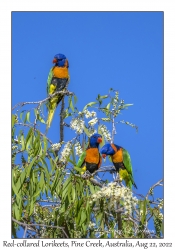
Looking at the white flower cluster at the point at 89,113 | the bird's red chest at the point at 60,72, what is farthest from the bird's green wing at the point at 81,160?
the bird's red chest at the point at 60,72

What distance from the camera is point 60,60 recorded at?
11.4 ft

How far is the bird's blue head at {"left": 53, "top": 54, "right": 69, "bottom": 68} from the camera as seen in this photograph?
338 centimetres

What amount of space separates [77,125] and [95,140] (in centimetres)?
29

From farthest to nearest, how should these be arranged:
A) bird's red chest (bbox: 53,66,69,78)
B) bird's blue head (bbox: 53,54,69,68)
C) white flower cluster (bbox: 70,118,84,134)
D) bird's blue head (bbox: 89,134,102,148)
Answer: bird's red chest (bbox: 53,66,69,78) < bird's blue head (bbox: 53,54,69,68) < bird's blue head (bbox: 89,134,102,148) < white flower cluster (bbox: 70,118,84,134)

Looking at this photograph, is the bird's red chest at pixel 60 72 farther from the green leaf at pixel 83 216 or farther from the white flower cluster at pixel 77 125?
the green leaf at pixel 83 216

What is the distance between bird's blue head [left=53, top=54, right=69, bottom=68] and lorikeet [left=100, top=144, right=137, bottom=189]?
89 cm

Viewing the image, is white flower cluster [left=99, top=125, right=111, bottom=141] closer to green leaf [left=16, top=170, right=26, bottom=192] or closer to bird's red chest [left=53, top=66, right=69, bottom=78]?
green leaf [left=16, top=170, right=26, bottom=192]

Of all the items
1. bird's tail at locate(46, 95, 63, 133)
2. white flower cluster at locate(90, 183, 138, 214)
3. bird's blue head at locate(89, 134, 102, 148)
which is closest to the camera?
white flower cluster at locate(90, 183, 138, 214)

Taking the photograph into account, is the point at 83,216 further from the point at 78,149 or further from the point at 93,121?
the point at 93,121

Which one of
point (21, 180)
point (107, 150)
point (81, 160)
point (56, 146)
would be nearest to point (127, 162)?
point (107, 150)

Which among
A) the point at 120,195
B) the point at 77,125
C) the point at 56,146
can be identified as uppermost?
the point at 77,125

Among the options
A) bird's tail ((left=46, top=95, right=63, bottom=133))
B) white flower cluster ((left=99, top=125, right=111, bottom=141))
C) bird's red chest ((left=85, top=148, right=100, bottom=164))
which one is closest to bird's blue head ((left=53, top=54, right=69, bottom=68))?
bird's tail ((left=46, top=95, right=63, bottom=133))
